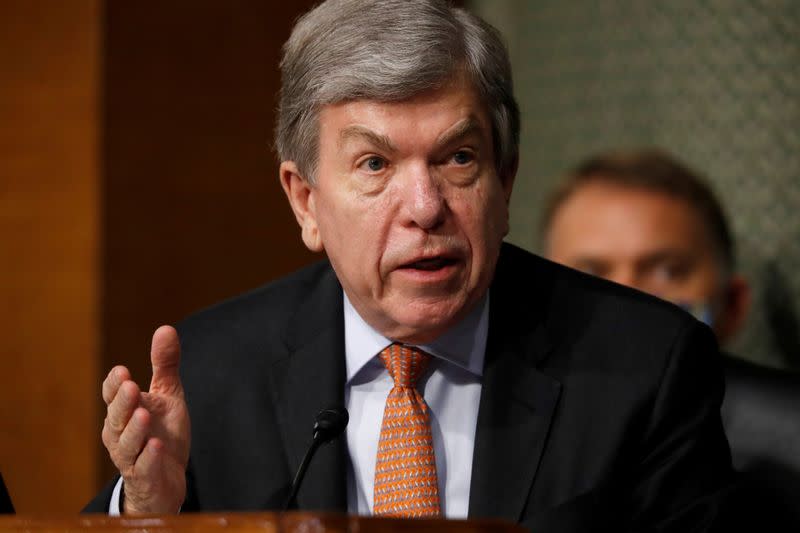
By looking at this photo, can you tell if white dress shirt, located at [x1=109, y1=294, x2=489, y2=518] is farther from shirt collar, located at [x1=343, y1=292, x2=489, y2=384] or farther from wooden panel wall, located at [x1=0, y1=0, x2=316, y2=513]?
wooden panel wall, located at [x1=0, y1=0, x2=316, y2=513]

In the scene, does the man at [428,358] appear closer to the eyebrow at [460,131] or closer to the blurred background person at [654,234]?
the eyebrow at [460,131]

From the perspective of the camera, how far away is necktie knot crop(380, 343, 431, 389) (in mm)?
1964

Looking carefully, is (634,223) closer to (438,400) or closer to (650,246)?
(650,246)

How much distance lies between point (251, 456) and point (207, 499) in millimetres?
98

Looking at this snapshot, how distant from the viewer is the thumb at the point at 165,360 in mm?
1705

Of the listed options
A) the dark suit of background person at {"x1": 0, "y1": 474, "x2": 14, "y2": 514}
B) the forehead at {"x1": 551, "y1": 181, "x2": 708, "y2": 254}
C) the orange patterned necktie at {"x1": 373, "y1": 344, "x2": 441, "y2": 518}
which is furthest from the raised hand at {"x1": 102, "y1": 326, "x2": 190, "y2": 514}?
the forehead at {"x1": 551, "y1": 181, "x2": 708, "y2": 254}

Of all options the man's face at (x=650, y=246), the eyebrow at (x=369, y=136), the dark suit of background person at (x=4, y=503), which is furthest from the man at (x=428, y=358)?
the man's face at (x=650, y=246)

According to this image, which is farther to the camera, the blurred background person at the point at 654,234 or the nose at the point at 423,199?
the blurred background person at the point at 654,234

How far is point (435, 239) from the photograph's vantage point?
1816 mm

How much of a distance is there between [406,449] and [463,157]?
45cm

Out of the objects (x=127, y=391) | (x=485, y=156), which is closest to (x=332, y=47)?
(x=485, y=156)

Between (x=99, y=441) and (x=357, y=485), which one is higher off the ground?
(x=357, y=485)

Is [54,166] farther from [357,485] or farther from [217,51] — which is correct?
[357,485]

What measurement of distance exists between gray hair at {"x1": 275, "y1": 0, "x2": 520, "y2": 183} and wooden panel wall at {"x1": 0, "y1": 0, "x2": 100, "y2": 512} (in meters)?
1.57
